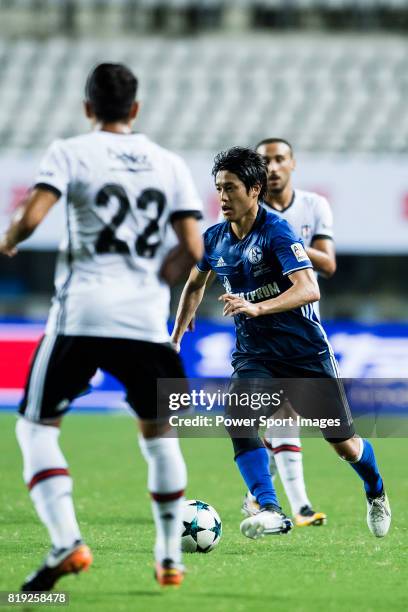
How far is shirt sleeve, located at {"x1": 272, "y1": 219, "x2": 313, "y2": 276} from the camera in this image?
579cm

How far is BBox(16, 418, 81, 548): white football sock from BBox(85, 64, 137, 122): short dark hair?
1199mm

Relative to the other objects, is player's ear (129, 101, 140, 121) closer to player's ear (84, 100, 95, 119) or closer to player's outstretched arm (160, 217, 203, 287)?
player's ear (84, 100, 95, 119)

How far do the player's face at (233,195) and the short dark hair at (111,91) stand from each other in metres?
1.30

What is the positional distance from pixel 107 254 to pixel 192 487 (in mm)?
4779

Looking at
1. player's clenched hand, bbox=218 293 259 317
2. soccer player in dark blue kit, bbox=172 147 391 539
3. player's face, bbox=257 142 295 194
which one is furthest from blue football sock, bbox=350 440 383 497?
player's face, bbox=257 142 295 194

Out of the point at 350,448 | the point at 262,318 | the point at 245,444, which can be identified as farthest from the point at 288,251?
the point at 350,448

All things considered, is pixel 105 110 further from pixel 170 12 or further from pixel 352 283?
pixel 170 12

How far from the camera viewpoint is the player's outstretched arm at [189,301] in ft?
20.1

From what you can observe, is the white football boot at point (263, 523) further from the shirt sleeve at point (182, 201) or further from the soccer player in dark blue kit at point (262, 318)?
the shirt sleeve at point (182, 201)

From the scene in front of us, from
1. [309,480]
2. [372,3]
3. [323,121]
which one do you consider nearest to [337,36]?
[372,3]

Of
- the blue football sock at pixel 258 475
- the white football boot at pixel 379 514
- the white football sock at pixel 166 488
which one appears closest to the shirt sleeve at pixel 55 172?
the white football sock at pixel 166 488

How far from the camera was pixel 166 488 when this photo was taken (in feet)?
15.1

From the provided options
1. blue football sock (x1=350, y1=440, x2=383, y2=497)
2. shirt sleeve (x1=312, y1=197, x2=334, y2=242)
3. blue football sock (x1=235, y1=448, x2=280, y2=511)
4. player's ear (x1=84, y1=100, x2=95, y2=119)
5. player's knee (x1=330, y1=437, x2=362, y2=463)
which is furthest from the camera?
shirt sleeve (x1=312, y1=197, x2=334, y2=242)

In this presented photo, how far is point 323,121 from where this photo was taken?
68.7 feet
